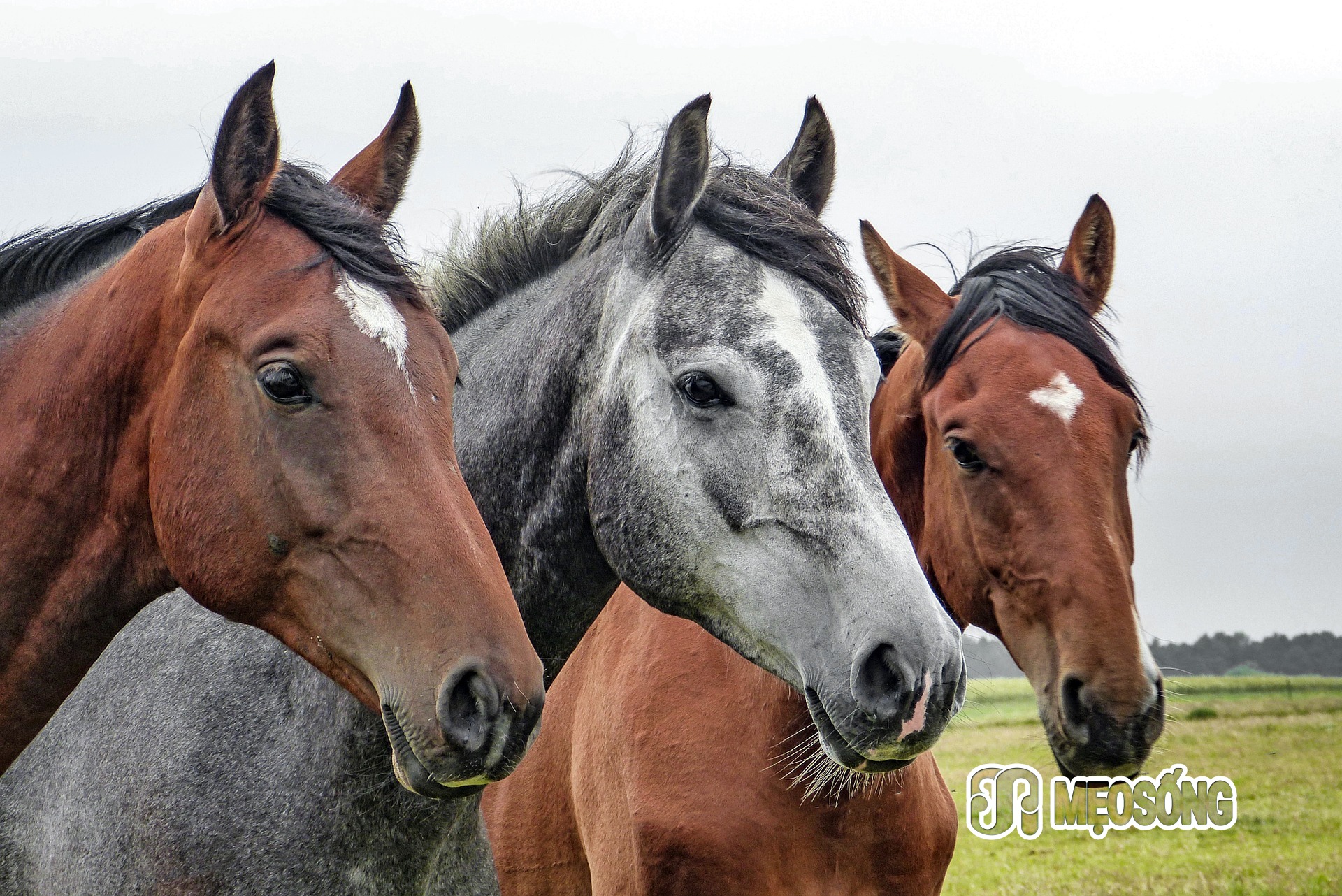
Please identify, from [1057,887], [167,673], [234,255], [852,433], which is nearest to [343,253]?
[234,255]

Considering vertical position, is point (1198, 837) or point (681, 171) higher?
point (681, 171)

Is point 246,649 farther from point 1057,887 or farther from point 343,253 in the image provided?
point 1057,887

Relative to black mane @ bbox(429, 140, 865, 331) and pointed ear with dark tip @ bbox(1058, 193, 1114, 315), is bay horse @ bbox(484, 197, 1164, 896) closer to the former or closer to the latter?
pointed ear with dark tip @ bbox(1058, 193, 1114, 315)

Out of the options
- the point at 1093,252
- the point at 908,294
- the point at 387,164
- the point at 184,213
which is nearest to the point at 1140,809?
the point at 1093,252

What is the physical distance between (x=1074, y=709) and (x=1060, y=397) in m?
1.21

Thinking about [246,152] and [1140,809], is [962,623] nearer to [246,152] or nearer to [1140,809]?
[246,152]

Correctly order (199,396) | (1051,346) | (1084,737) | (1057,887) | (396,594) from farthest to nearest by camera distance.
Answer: (1057,887), (1051,346), (1084,737), (199,396), (396,594)

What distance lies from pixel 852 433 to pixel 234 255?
1721 millimetres

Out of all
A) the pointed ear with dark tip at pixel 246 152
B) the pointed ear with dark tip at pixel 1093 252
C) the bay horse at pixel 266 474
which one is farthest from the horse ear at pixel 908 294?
the pointed ear with dark tip at pixel 246 152

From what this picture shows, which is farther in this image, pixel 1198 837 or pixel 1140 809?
pixel 1140 809

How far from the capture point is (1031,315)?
15.9 feet

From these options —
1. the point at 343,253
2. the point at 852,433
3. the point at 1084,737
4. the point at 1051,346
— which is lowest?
the point at 1084,737

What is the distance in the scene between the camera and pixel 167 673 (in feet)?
12.3

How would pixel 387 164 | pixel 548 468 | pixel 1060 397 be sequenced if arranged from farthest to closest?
pixel 1060 397 → pixel 548 468 → pixel 387 164
